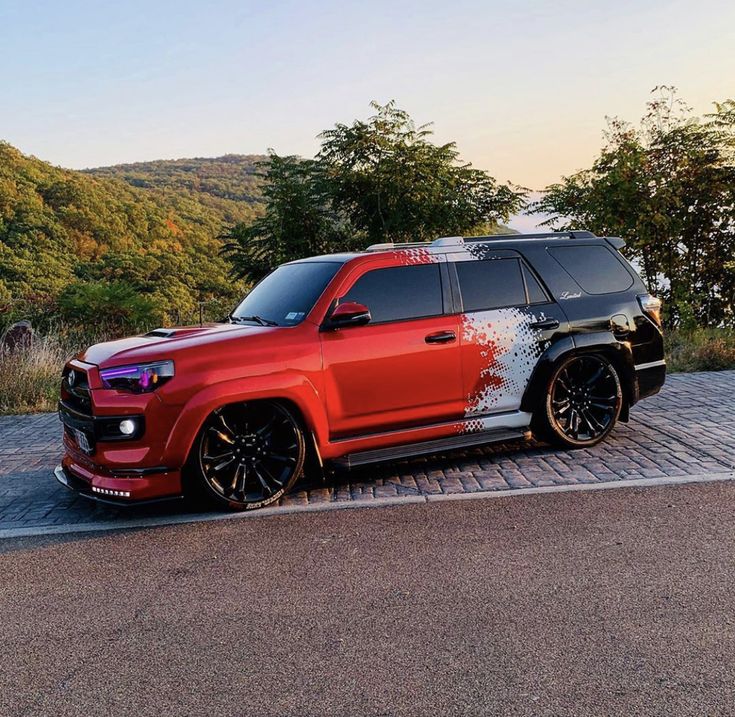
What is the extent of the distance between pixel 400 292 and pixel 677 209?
29.0ft

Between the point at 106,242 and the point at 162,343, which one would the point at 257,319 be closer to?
the point at 162,343

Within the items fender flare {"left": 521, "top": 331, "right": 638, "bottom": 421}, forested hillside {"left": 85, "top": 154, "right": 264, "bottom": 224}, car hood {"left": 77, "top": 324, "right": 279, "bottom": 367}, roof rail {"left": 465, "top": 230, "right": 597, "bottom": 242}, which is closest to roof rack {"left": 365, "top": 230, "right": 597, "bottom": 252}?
roof rail {"left": 465, "top": 230, "right": 597, "bottom": 242}

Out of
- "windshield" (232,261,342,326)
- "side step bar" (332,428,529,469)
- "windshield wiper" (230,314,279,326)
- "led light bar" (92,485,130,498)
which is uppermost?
"windshield" (232,261,342,326)

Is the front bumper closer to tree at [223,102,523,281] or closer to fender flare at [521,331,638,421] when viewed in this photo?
fender flare at [521,331,638,421]

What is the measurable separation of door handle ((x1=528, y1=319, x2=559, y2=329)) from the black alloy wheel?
338 mm

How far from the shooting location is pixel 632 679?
10.0 ft

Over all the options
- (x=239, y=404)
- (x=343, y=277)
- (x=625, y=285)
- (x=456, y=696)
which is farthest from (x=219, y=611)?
(x=625, y=285)

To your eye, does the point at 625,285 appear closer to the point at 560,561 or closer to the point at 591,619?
the point at 560,561

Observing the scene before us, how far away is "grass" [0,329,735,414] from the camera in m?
10.1

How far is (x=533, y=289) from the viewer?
21.6ft

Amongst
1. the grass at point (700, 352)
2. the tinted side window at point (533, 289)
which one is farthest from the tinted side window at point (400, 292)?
the grass at point (700, 352)

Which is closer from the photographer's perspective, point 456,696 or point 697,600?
point 456,696

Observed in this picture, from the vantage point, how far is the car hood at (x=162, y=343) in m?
5.15

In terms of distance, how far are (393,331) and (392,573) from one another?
2.16m
